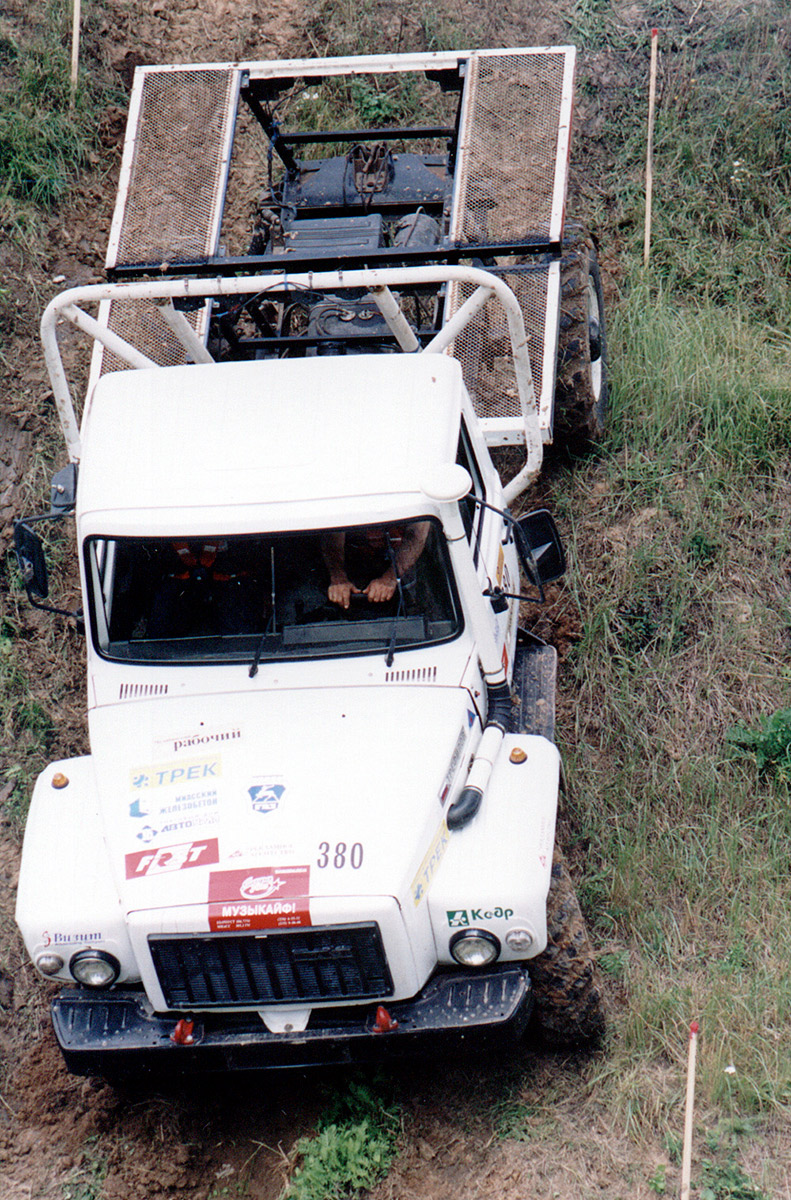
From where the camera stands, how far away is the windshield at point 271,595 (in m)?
4.73

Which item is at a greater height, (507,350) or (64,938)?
(507,350)

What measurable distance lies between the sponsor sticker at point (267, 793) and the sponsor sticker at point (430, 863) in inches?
21.9

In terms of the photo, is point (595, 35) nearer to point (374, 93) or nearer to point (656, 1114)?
point (374, 93)

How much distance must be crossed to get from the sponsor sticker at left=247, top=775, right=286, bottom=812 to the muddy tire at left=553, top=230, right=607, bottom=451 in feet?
11.1

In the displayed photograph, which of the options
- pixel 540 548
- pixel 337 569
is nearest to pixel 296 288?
pixel 337 569

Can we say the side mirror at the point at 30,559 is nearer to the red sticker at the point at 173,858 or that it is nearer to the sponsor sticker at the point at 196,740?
the sponsor sticker at the point at 196,740

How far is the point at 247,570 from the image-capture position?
4.76 metres

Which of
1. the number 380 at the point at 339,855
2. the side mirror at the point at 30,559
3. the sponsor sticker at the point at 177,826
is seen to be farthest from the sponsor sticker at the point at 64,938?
the side mirror at the point at 30,559

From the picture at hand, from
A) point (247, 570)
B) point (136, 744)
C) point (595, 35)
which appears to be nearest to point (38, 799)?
point (136, 744)

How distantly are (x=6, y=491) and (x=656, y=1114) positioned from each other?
495cm

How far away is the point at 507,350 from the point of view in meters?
6.75

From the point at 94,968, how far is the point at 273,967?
66cm

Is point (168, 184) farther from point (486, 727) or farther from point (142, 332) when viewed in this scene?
point (486, 727)

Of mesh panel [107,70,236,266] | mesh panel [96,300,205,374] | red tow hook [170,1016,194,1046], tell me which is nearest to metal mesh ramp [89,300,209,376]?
mesh panel [96,300,205,374]
